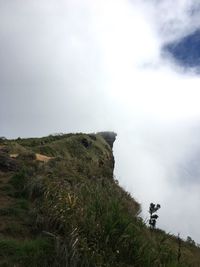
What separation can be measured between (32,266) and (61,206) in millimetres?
2958

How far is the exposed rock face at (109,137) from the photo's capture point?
183 feet

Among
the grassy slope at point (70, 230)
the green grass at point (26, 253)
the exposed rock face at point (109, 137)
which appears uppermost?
the exposed rock face at point (109, 137)

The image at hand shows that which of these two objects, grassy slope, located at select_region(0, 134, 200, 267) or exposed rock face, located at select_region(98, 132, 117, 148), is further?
exposed rock face, located at select_region(98, 132, 117, 148)

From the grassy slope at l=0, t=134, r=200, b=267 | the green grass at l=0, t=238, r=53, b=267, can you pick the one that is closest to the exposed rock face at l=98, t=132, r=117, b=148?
the grassy slope at l=0, t=134, r=200, b=267

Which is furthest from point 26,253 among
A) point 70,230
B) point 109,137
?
point 109,137

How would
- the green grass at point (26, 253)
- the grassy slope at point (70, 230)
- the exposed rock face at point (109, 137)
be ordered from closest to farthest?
the green grass at point (26, 253)
the grassy slope at point (70, 230)
the exposed rock face at point (109, 137)

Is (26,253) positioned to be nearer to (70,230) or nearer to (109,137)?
(70,230)

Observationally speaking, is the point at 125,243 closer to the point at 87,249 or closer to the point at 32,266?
the point at 87,249

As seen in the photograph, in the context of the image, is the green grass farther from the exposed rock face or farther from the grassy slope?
the exposed rock face

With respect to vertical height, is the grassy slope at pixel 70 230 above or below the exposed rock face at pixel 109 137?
below

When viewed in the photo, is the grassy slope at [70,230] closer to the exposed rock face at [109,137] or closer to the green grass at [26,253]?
the green grass at [26,253]

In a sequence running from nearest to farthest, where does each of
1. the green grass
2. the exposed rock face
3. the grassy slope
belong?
the green grass → the grassy slope → the exposed rock face

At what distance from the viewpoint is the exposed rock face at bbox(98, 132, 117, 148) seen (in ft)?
183

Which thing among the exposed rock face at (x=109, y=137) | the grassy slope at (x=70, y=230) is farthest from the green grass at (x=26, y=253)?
the exposed rock face at (x=109, y=137)
